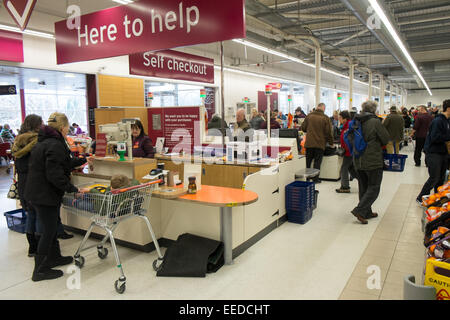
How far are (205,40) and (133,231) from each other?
2.20 meters

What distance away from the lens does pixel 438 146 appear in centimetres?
490

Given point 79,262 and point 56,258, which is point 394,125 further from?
point 56,258

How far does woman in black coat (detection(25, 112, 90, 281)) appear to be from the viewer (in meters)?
3.08

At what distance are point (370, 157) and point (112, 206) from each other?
3250 millimetres

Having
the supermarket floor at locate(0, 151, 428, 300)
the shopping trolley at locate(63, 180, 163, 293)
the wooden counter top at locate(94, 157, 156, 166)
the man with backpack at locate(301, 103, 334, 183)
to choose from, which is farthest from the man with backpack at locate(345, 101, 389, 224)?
the shopping trolley at locate(63, 180, 163, 293)

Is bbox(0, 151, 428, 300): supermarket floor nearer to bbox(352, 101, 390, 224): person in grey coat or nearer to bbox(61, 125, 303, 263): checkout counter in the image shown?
bbox(61, 125, 303, 263): checkout counter

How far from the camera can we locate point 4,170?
10352 millimetres

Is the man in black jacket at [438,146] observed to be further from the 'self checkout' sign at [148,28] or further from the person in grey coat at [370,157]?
the 'self checkout' sign at [148,28]

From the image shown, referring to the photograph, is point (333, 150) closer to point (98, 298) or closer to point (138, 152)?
point (138, 152)

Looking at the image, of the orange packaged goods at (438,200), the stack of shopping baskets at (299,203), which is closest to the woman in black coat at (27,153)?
the stack of shopping baskets at (299,203)

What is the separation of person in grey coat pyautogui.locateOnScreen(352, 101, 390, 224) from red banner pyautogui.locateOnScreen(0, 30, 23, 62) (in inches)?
298

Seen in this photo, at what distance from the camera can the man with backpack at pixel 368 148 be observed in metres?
4.42
